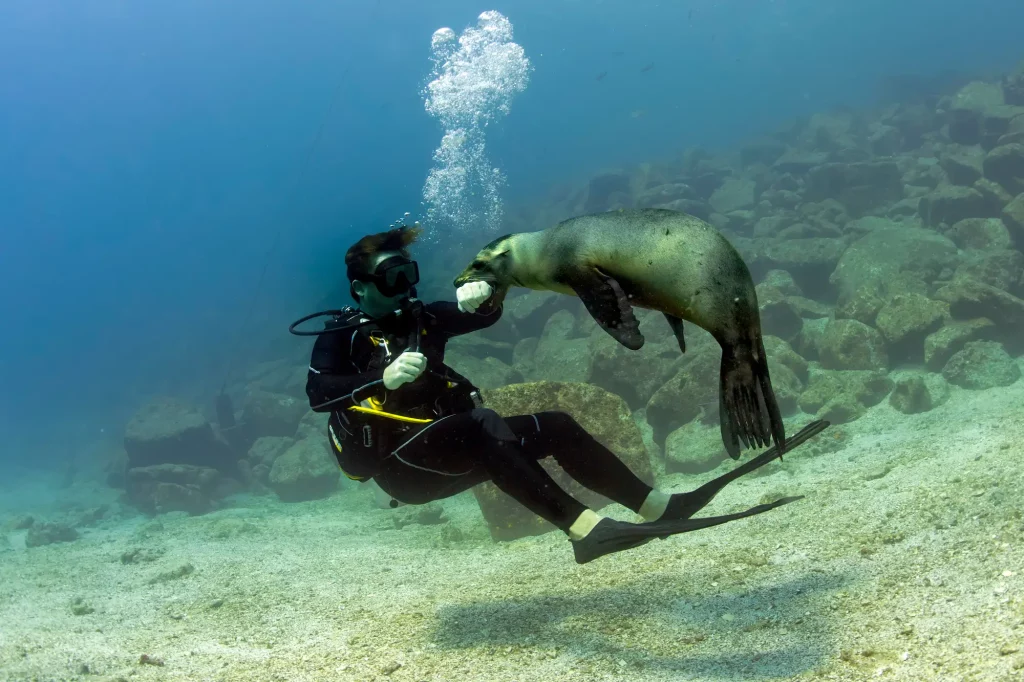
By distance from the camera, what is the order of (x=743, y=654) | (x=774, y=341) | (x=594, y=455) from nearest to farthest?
1. (x=743, y=654)
2. (x=594, y=455)
3. (x=774, y=341)

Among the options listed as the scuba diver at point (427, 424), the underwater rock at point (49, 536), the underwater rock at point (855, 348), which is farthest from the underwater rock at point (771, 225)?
the underwater rock at point (49, 536)

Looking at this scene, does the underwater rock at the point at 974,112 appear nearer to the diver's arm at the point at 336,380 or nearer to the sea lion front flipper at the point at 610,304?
the sea lion front flipper at the point at 610,304

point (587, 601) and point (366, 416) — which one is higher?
point (366, 416)

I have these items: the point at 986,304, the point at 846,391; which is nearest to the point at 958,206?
the point at 986,304

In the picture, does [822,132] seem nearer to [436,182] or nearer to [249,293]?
[436,182]

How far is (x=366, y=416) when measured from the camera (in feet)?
11.0

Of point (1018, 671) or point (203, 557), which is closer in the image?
point (1018, 671)

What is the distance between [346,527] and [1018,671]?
26.5 ft

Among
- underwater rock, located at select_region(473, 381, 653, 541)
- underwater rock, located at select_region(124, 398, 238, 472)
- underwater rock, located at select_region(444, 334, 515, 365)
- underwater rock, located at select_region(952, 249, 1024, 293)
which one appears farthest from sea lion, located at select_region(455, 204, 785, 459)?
underwater rock, located at select_region(124, 398, 238, 472)

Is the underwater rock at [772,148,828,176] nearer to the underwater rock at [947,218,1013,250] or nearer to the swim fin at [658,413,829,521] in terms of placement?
the underwater rock at [947,218,1013,250]

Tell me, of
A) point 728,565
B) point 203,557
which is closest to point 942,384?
point 728,565

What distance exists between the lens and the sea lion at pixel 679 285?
224 centimetres

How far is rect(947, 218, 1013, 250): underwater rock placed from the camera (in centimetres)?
1106

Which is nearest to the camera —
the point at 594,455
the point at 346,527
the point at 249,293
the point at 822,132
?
the point at 594,455
